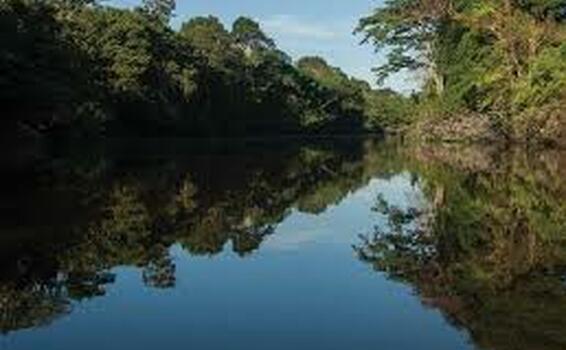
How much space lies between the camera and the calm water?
1036 cm

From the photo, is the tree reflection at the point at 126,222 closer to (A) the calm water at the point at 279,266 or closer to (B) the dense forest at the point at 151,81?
(A) the calm water at the point at 279,266

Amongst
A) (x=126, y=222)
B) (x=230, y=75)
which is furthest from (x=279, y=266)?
(x=230, y=75)

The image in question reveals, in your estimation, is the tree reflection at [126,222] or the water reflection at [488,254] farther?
the tree reflection at [126,222]

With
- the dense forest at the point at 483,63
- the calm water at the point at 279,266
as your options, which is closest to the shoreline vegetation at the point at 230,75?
the dense forest at the point at 483,63

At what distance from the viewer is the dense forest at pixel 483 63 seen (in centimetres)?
5256

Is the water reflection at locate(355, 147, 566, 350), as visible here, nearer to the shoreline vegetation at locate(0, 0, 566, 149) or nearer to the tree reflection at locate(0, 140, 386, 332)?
the tree reflection at locate(0, 140, 386, 332)

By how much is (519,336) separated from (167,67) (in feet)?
263

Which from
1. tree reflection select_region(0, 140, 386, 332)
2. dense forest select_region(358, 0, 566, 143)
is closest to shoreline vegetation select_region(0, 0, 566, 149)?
dense forest select_region(358, 0, 566, 143)

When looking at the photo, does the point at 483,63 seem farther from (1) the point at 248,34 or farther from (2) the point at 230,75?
(1) the point at 248,34

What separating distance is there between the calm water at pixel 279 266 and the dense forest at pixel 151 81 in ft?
44.9

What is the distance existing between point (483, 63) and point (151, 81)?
33602 mm

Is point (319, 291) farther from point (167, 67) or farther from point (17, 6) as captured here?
point (167, 67)

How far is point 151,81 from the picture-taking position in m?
86.4

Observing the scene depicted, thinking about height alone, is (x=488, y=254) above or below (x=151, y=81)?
below
